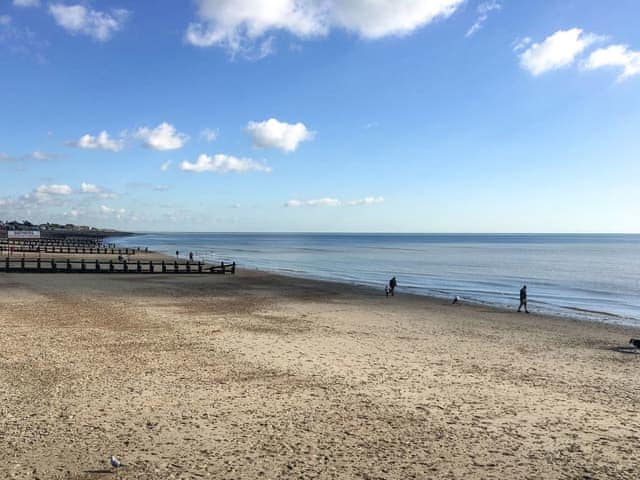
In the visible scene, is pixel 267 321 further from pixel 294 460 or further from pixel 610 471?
pixel 610 471

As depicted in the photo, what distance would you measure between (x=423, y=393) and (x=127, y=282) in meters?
29.8

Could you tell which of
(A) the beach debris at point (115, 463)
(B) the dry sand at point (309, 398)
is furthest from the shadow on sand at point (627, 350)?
(A) the beach debris at point (115, 463)

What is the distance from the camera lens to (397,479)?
24.7ft

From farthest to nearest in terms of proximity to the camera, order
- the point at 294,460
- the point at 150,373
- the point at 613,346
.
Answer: the point at 613,346
the point at 150,373
the point at 294,460

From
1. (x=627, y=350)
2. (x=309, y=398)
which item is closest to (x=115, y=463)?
(x=309, y=398)

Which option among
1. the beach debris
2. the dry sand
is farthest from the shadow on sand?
the beach debris

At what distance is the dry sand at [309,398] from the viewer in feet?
26.5

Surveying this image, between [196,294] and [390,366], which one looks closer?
[390,366]

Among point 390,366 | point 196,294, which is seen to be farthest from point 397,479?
point 196,294

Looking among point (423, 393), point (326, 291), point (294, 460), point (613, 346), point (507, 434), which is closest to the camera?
point (294, 460)

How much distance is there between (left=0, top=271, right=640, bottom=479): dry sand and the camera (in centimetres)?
807

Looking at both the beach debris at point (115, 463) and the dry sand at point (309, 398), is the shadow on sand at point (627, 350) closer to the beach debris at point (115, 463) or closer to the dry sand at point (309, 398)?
the dry sand at point (309, 398)

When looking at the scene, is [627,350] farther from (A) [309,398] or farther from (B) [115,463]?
(B) [115,463]

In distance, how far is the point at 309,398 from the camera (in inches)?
438
